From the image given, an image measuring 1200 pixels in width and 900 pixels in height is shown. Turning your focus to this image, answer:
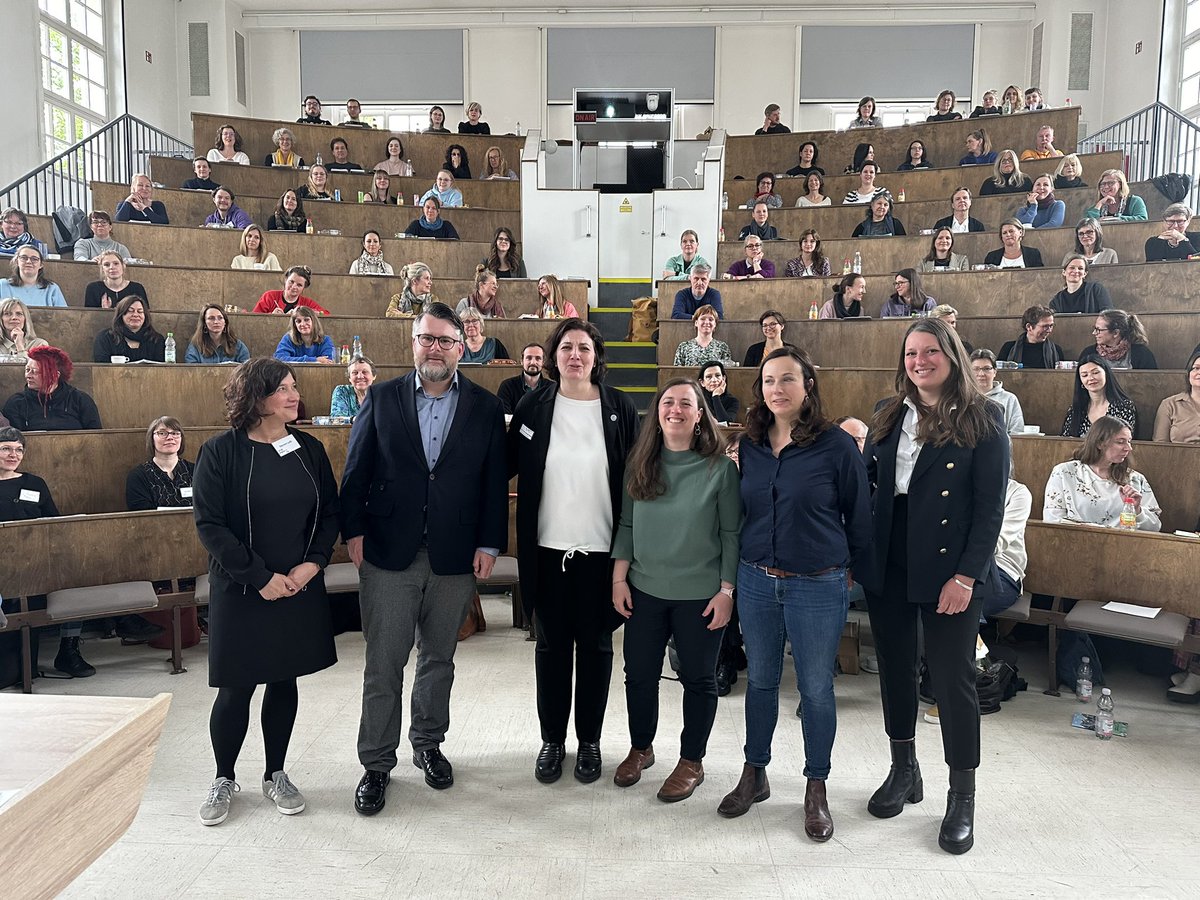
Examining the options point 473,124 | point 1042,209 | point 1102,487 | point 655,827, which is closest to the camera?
point 655,827

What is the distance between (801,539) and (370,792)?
1419mm

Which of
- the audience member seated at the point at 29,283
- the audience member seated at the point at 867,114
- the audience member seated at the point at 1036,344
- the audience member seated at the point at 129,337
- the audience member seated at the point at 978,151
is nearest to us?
the audience member seated at the point at 129,337

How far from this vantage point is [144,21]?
11156 millimetres

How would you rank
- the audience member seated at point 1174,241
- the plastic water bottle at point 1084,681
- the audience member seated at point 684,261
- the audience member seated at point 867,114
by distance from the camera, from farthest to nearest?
the audience member seated at point 867,114
the audience member seated at point 684,261
the audience member seated at point 1174,241
the plastic water bottle at point 1084,681

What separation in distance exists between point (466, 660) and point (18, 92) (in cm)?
820

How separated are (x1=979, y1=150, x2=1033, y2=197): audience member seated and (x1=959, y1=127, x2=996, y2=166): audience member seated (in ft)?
2.84

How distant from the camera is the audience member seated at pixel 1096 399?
4402 millimetres

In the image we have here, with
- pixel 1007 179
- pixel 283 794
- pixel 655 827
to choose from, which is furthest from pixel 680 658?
pixel 1007 179

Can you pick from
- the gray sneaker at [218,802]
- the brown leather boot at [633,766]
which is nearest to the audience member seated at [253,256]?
the gray sneaker at [218,802]

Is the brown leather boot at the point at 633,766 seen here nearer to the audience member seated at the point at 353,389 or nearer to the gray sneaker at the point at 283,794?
the gray sneaker at the point at 283,794

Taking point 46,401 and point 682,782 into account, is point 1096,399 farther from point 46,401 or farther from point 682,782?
point 46,401

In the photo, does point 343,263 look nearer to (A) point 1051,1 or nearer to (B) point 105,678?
(B) point 105,678

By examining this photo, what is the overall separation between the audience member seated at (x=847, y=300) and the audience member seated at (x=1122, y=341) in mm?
1495

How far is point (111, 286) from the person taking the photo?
5711 millimetres
